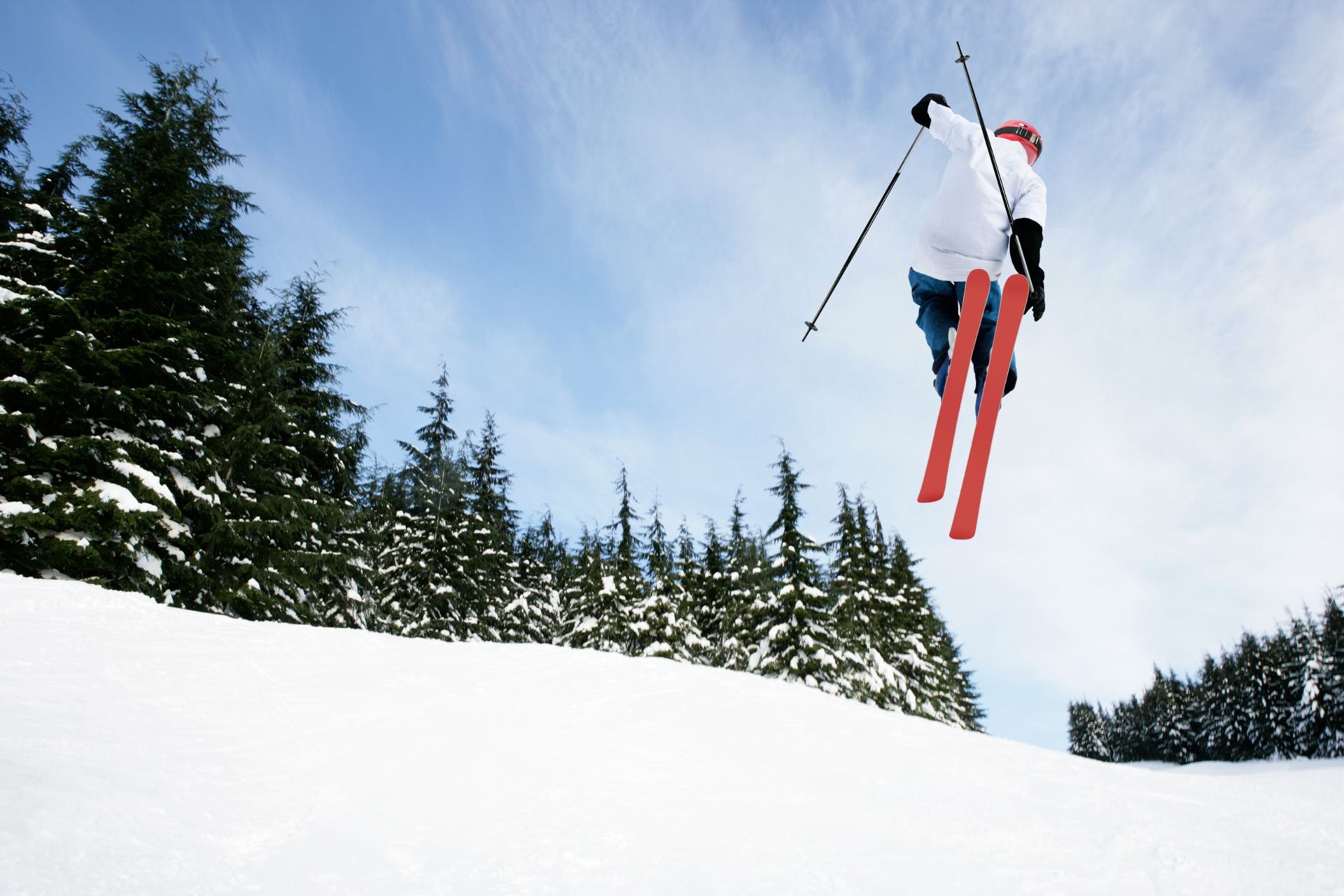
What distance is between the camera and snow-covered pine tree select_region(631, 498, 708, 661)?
25109 mm

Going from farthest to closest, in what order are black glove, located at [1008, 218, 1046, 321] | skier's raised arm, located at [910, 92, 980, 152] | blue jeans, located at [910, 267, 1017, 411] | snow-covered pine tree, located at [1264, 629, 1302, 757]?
snow-covered pine tree, located at [1264, 629, 1302, 757]
blue jeans, located at [910, 267, 1017, 411]
skier's raised arm, located at [910, 92, 980, 152]
black glove, located at [1008, 218, 1046, 321]

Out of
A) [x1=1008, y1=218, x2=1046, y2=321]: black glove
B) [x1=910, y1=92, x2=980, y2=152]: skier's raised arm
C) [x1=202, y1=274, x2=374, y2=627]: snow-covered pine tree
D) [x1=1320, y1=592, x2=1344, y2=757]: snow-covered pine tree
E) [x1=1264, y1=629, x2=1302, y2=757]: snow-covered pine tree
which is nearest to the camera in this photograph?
[x1=1008, y1=218, x2=1046, y2=321]: black glove

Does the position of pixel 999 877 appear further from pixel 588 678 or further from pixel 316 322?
pixel 316 322

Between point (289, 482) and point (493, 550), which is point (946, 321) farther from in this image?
point (493, 550)

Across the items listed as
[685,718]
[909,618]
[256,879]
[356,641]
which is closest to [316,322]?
[356,641]

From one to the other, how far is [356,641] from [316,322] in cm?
1253

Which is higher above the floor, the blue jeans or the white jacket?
the white jacket

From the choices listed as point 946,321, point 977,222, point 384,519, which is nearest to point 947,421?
point 946,321

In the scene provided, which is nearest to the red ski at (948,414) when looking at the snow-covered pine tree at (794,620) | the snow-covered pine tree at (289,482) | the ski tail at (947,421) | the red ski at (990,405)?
the ski tail at (947,421)

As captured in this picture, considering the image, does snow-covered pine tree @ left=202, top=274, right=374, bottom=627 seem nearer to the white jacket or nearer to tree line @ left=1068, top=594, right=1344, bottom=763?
the white jacket

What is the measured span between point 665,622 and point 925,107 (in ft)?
74.5

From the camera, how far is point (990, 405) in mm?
4016

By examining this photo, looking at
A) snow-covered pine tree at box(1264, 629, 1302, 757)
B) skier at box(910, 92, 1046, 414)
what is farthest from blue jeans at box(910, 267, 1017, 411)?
snow-covered pine tree at box(1264, 629, 1302, 757)

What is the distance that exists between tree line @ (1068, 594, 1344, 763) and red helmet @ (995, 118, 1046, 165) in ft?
178
